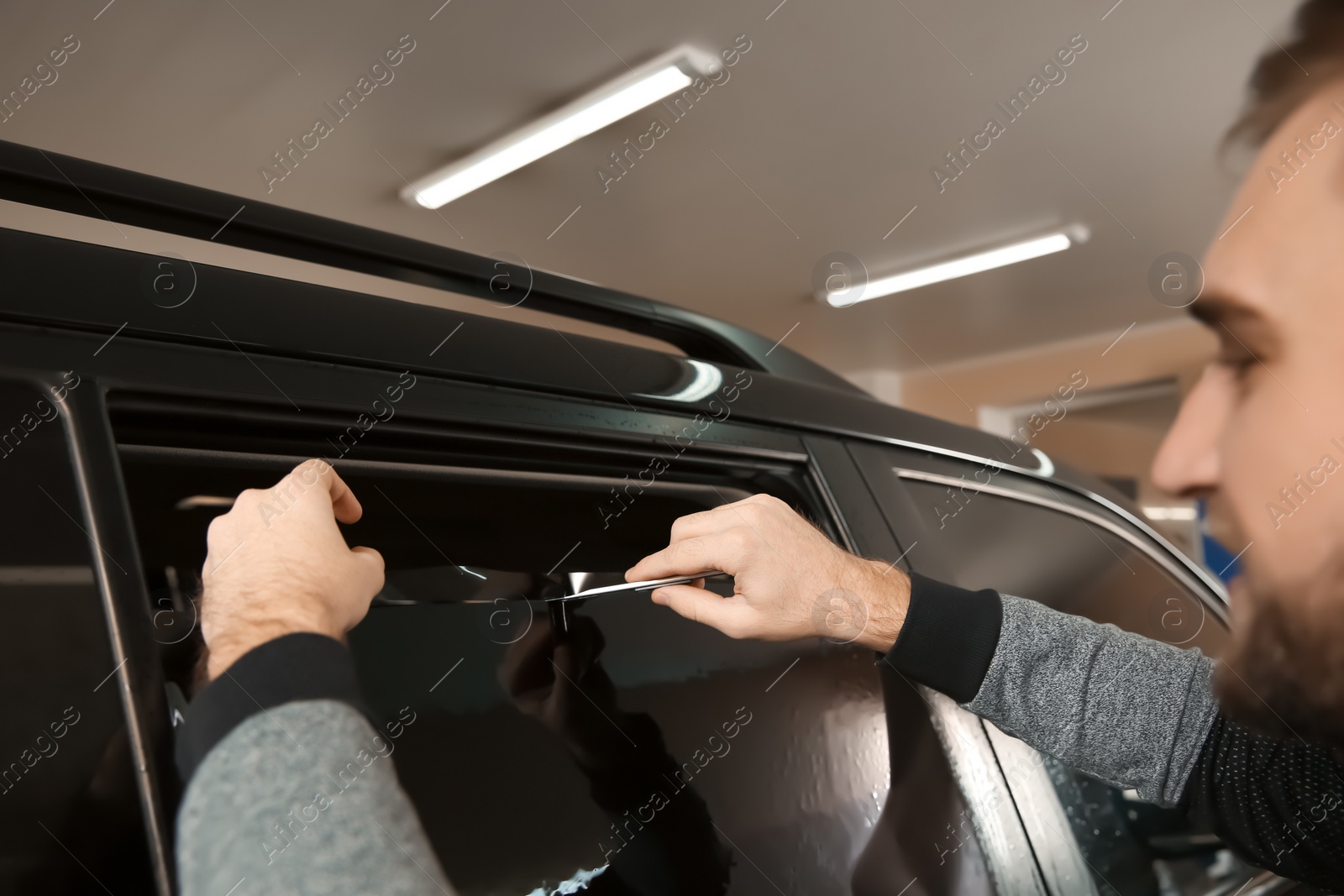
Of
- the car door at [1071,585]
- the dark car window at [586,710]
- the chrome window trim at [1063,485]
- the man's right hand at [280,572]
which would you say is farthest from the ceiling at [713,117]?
the man's right hand at [280,572]

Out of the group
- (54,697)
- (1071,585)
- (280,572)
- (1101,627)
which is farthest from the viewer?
(1071,585)

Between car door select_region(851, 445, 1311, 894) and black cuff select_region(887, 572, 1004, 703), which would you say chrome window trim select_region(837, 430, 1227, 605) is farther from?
black cuff select_region(887, 572, 1004, 703)

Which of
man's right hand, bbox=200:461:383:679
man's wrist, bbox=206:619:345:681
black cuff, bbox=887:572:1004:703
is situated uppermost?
man's right hand, bbox=200:461:383:679

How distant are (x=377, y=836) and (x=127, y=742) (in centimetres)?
17

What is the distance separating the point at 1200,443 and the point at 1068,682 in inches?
15.9

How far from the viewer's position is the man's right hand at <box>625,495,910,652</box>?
0.90 metres

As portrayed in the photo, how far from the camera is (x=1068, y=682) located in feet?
3.60

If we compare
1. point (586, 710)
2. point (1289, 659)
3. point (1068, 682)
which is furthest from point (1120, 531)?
point (586, 710)

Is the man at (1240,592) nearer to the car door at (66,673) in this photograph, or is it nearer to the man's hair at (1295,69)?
the man's hair at (1295,69)

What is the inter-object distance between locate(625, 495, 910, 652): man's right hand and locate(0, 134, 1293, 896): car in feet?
0.11

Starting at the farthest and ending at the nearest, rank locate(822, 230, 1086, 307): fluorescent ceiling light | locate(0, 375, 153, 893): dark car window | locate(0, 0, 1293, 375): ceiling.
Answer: locate(822, 230, 1086, 307): fluorescent ceiling light
locate(0, 0, 1293, 375): ceiling
locate(0, 375, 153, 893): dark car window

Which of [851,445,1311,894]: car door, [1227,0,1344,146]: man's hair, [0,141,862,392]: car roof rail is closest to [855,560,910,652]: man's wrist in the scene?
[851,445,1311,894]: car door

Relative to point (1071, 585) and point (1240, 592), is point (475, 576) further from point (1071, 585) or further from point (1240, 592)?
point (1071, 585)

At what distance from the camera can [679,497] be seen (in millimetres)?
984
